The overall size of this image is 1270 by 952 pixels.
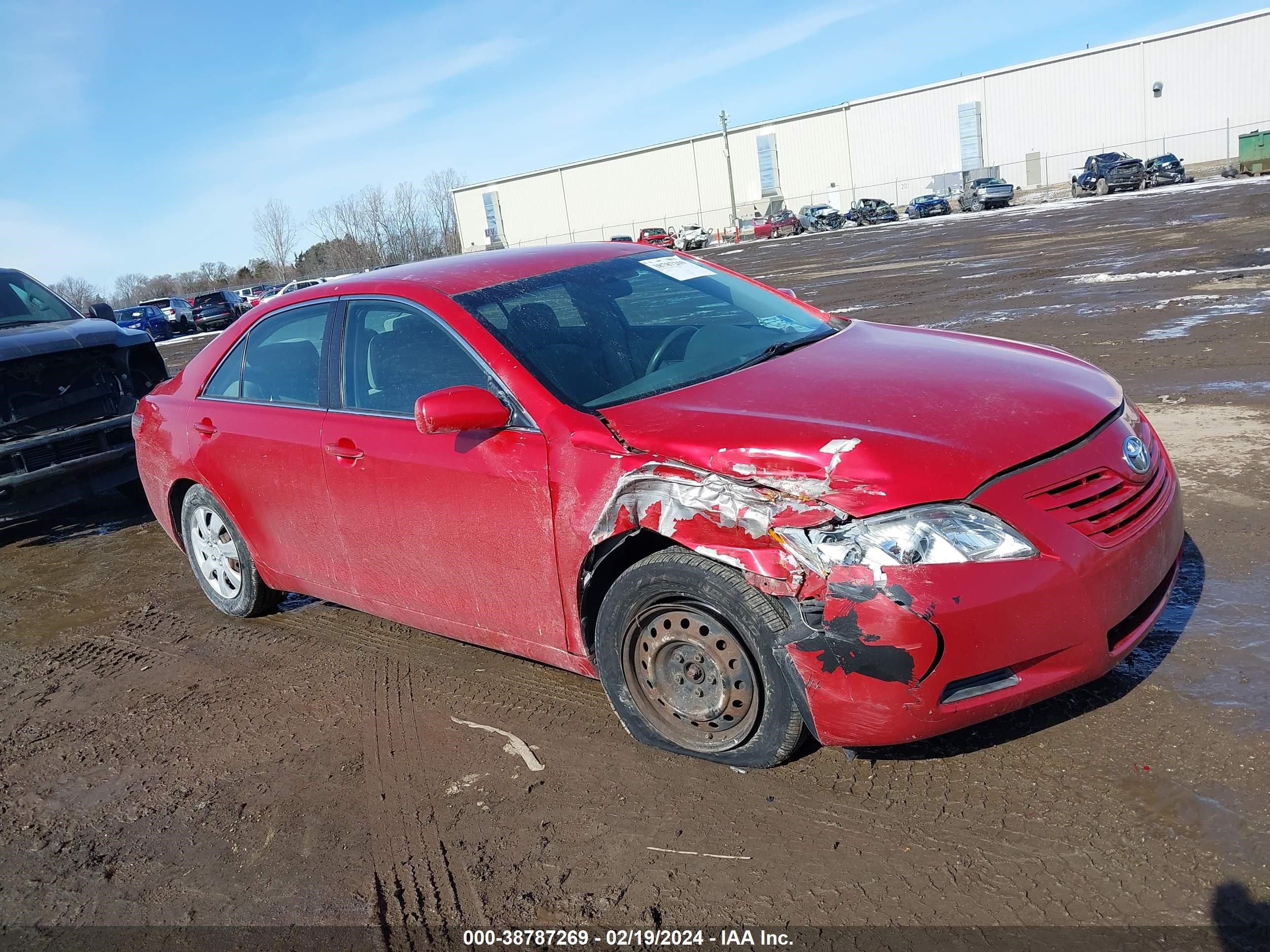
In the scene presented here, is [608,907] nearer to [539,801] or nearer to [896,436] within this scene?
[539,801]

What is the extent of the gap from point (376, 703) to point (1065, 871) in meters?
2.61

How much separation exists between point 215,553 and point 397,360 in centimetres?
192

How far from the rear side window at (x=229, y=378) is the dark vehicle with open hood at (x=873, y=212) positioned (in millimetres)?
54461

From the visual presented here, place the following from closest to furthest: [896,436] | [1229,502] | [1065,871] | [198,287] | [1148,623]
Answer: [1065,871] → [896,436] → [1148,623] → [1229,502] → [198,287]

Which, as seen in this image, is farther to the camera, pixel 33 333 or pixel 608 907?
pixel 33 333

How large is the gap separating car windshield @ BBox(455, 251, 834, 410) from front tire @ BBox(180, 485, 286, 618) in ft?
6.64

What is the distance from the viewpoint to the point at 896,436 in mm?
2783

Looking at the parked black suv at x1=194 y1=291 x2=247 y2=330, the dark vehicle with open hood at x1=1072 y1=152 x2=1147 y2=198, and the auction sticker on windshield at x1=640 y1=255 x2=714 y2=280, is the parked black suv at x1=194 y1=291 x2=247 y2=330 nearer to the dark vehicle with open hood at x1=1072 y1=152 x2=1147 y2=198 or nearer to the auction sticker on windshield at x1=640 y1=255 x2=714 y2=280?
the dark vehicle with open hood at x1=1072 y1=152 x2=1147 y2=198

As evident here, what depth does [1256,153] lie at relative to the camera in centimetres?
4100

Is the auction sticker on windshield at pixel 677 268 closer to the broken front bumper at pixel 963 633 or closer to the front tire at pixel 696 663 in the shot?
the front tire at pixel 696 663

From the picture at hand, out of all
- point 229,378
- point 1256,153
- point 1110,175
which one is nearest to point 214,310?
point 1110,175

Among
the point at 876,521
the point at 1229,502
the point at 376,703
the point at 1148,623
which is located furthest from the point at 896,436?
the point at 1229,502

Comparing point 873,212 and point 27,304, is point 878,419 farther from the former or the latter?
point 873,212

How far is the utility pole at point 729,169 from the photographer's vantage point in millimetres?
67631
